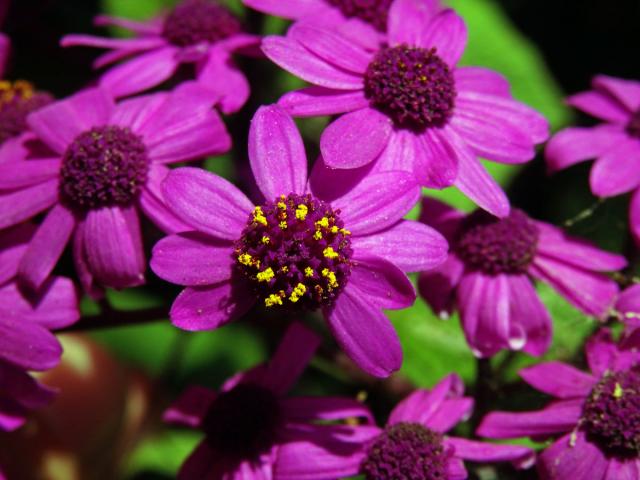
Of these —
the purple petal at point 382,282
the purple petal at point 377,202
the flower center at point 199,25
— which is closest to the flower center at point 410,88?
the purple petal at point 377,202

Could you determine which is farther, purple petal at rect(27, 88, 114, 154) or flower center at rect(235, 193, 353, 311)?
purple petal at rect(27, 88, 114, 154)

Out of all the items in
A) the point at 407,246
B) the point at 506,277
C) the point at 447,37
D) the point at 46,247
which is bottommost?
the point at 46,247

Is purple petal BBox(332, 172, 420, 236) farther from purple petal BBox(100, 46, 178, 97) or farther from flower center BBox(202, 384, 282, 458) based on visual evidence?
purple petal BBox(100, 46, 178, 97)

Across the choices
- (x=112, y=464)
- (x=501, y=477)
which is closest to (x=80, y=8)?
(x=112, y=464)

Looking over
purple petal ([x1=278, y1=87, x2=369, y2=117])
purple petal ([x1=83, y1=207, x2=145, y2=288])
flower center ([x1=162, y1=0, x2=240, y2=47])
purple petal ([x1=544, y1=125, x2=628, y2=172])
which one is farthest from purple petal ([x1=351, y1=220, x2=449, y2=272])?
flower center ([x1=162, y1=0, x2=240, y2=47])

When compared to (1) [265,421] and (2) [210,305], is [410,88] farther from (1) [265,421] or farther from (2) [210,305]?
(1) [265,421]

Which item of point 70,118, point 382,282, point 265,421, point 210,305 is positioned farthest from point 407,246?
point 70,118
